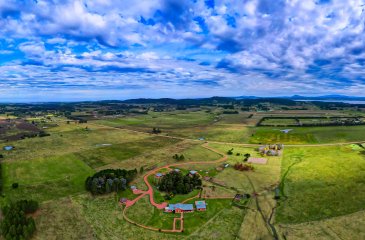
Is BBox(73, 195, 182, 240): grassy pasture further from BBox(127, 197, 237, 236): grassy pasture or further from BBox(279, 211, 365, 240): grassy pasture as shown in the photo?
BBox(279, 211, 365, 240): grassy pasture

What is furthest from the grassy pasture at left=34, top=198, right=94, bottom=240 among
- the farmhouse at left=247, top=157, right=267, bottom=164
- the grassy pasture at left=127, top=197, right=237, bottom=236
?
the farmhouse at left=247, top=157, right=267, bottom=164

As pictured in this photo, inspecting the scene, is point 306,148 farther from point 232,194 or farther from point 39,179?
point 39,179

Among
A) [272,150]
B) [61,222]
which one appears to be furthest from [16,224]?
[272,150]

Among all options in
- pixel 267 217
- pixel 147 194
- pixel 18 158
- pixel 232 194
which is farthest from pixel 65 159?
pixel 267 217

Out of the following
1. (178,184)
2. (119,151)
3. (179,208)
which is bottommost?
(179,208)

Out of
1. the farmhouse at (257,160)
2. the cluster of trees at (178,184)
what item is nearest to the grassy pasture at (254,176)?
the farmhouse at (257,160)

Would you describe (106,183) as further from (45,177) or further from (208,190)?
(208,190)
